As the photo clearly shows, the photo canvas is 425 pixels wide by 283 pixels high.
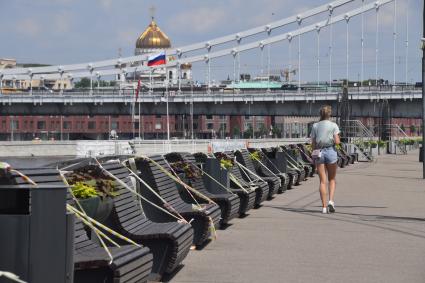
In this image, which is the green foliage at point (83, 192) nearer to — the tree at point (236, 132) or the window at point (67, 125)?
the window at point (67, 125)

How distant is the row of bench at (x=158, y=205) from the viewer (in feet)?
20.2

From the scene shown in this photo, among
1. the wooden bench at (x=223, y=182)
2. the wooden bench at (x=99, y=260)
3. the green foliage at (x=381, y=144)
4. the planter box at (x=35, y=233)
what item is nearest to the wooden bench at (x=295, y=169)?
the wooden bench at (x=223, y=182)

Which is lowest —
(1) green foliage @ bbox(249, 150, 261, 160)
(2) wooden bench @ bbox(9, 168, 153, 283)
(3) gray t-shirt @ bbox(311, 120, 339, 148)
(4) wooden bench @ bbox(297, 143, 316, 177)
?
(2) wooden bench @ bbox(9, 168, 153, 283)

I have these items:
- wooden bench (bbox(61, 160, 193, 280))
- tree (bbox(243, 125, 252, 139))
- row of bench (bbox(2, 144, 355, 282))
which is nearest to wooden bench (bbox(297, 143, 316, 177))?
row of bench (bbox(2, 144, 355, 282))

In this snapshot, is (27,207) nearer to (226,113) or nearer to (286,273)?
(286,273)

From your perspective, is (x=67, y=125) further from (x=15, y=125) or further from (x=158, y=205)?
(x=158, y=205)

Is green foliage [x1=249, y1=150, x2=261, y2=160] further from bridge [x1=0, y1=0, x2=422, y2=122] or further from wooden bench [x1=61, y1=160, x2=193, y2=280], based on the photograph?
bridge [x1=0, y1=0, x2=422, y2=122]

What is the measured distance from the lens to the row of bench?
6148mm

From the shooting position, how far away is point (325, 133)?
1464cm

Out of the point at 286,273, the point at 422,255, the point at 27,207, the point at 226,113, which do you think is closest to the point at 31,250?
the point at 27,207

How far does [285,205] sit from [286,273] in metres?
7.79

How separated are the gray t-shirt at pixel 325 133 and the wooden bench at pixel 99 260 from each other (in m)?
8.13

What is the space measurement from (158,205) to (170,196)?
2.01 feet

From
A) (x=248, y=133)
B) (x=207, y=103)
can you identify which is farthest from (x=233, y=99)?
(x=248, y=133)
